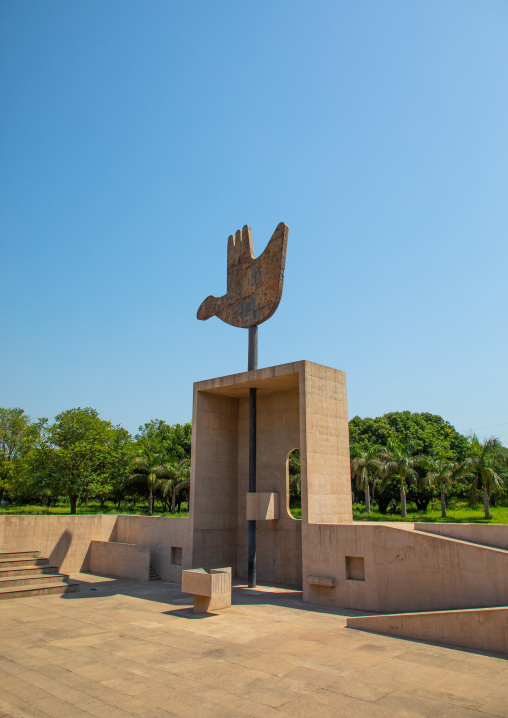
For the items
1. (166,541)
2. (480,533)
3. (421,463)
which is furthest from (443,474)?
(480,533)

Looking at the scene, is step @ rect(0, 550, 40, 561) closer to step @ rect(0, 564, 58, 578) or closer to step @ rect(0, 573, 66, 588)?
step @ rect(0, 564, 58, 578)

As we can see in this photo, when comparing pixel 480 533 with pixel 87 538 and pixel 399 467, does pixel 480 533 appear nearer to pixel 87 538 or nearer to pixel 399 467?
pixel 87 538

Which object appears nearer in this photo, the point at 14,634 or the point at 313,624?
the point at 14,634

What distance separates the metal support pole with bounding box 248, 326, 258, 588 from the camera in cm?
1639

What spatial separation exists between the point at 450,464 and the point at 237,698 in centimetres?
3141

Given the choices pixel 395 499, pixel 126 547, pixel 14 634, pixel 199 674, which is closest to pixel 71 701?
pixel 199 674

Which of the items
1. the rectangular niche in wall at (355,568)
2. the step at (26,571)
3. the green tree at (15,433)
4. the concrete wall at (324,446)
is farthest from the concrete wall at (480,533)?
the green tree at (15,433)

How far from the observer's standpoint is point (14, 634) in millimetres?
11062

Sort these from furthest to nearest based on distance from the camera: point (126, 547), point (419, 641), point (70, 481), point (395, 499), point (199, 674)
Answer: point (395, 499) < point (70, 481) < point (126, 547) < point (419, 641) < point (199, 674)

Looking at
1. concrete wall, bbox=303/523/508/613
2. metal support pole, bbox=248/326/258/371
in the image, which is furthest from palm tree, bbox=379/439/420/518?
concrete wall, bbox=303/523/508/613

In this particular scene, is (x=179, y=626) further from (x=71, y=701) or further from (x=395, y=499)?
(x=395, y=499)

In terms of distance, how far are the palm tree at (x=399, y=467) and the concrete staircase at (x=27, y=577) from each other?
26381 mm

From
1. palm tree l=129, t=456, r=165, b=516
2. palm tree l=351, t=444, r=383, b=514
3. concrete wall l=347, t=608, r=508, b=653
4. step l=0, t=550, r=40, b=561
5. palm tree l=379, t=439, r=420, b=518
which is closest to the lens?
concrete wall l=347, t=608, r=508, b=653

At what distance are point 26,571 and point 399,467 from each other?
27.5 meters
